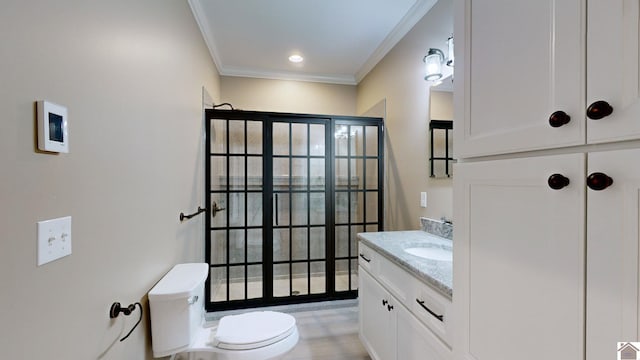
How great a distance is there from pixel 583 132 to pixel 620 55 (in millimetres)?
139

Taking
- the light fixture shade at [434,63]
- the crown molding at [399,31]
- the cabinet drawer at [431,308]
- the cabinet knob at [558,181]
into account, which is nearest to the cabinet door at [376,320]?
the cabinet drawer at [431,308]

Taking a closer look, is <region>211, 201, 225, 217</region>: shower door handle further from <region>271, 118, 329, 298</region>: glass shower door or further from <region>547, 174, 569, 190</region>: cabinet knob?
<region>547, 174, 569, 190</region>: cabinet knob

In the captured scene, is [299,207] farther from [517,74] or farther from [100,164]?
[517,74]

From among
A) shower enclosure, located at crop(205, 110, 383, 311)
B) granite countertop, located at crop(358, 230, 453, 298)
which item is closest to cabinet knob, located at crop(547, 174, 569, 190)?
granite countertop, located at crop(358, 230, 453, 298)

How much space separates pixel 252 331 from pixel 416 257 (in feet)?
3.24

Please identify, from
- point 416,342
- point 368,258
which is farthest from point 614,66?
point 368,258

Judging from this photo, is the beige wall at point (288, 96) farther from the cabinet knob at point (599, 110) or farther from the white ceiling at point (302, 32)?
the cabinet knob at point (599, 110)

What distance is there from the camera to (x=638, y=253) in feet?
1.50

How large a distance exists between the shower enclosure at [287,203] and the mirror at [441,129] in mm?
894

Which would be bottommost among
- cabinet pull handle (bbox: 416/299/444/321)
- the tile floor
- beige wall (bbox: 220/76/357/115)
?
the tile floor

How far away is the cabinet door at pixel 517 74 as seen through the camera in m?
0.56

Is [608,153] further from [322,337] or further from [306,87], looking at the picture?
[306,87]

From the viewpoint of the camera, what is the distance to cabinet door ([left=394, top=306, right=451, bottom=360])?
106 cm

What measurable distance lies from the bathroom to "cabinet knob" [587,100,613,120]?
121cm
